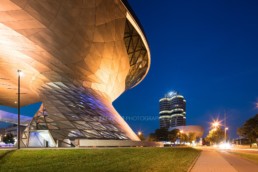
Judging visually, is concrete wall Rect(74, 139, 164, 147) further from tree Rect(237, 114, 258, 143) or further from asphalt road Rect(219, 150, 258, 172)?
tree Rect(237, 114, 258, 143)

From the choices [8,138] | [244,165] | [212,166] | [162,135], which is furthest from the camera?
[162,135]

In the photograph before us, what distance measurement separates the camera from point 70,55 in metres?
25.3

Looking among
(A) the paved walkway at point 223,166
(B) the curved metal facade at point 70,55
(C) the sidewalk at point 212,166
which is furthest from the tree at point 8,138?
(C) the sidewalk at point 212,166

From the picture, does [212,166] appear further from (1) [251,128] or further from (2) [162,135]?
(2) [162,135]

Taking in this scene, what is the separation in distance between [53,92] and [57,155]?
580 inches

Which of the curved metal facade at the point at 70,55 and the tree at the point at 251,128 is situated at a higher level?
the curved metal facade at the point at 70,55

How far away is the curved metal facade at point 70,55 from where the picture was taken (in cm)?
1978

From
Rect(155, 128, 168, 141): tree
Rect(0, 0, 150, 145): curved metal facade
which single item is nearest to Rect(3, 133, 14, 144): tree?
Rect(0, 0, 150, 145): curved metal facade

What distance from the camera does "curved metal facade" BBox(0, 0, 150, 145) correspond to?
779 inches

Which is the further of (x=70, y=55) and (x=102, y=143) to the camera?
(x=70, y=55)

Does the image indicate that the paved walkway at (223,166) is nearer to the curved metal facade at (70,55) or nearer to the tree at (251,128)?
the curved metal facade at (70,55)

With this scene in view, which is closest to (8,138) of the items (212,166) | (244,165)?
(212,166)

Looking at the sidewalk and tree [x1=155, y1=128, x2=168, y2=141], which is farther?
tree [x1=155, y1=128, x2=168, y2=141]

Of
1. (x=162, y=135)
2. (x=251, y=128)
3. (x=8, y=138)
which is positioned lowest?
(x=162, y=135)
